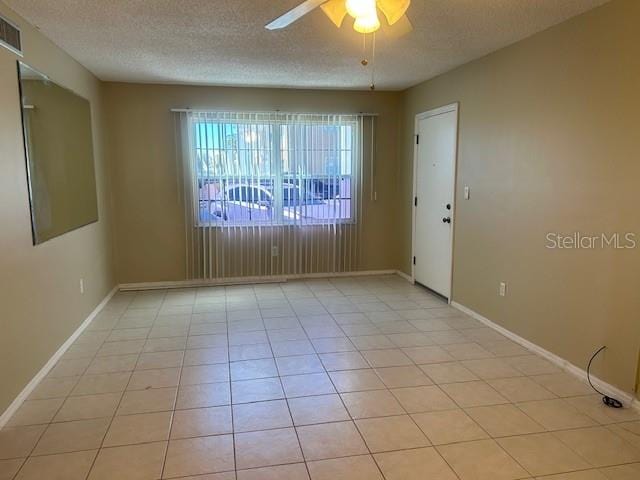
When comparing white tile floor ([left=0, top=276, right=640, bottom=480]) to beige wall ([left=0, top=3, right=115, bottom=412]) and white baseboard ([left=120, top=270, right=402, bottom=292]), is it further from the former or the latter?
white baseboard ([left=120, top=270, right=402, bottom=292])

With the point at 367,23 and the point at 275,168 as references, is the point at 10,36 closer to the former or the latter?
the point at 367,23

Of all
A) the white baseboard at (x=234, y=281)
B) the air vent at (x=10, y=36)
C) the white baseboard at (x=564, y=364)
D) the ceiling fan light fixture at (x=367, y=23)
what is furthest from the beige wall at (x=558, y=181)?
the air vent at (x=10, y=36)

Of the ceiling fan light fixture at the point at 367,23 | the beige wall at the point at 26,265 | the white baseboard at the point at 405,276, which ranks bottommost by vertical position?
the white baseboard at the point at 405,276

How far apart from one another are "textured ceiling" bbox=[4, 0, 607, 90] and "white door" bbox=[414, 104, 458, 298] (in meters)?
0.58

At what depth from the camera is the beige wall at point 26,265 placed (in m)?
2.59

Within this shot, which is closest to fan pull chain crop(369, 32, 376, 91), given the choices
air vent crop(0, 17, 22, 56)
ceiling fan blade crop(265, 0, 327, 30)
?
ceiling fan blade crop(265, 0, 327, 30)

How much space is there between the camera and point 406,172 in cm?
572

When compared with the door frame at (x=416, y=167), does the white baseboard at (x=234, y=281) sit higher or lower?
lower

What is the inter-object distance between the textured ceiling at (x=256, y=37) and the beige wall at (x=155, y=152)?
0.38 m

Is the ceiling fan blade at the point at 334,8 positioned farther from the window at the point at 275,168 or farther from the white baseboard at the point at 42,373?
the window at the point at 275,168

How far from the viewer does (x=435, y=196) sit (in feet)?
16.4

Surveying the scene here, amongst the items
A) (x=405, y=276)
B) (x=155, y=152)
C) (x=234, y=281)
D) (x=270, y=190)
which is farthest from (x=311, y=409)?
(x=155, y=152)

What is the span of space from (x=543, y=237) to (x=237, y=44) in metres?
2.69

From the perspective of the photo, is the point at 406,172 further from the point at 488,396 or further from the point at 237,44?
the point at 488,396
